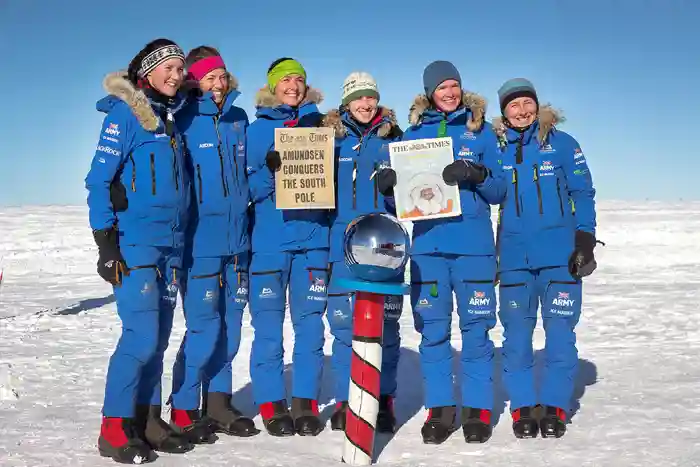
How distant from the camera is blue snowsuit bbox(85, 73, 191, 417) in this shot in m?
4.34

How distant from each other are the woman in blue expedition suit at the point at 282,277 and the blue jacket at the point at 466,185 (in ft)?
2.52

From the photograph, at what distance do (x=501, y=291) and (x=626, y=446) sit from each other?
4.40 ft

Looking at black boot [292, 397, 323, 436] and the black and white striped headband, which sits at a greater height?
the black and white striped headband

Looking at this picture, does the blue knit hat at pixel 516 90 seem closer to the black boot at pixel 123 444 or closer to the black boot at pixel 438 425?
the black boot at pixel 438 425

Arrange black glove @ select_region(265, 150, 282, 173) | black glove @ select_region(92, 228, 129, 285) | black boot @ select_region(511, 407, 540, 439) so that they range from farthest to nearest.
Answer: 1. black glove @ select_region(265, 150, 282, 173)
2. black boot @ select_region(511, 407, 540, 439)
3. black glove @ select_region(92, 228, 129, 285)

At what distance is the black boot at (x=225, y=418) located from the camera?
5016 mm

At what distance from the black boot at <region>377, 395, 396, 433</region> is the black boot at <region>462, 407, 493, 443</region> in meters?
0.54

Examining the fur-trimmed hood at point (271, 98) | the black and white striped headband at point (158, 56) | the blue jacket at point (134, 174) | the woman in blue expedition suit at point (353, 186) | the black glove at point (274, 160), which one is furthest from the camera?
the fur-trimmed hood at point (271, 98)

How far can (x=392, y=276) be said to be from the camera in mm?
4363

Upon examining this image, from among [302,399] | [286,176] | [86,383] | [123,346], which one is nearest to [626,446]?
[302,399]

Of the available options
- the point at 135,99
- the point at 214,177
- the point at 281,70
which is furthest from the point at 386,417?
the point at 135,99

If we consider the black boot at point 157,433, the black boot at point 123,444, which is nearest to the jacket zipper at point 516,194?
the black boot at point 157,433

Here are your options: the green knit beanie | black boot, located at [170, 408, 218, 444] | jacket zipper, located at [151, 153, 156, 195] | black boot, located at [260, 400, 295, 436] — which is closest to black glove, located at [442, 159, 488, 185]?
the green knit beanie

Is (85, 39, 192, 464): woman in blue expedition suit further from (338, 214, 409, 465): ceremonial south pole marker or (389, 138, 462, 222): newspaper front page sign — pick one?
(389, 138, 462, 222): newspaper front page sign
